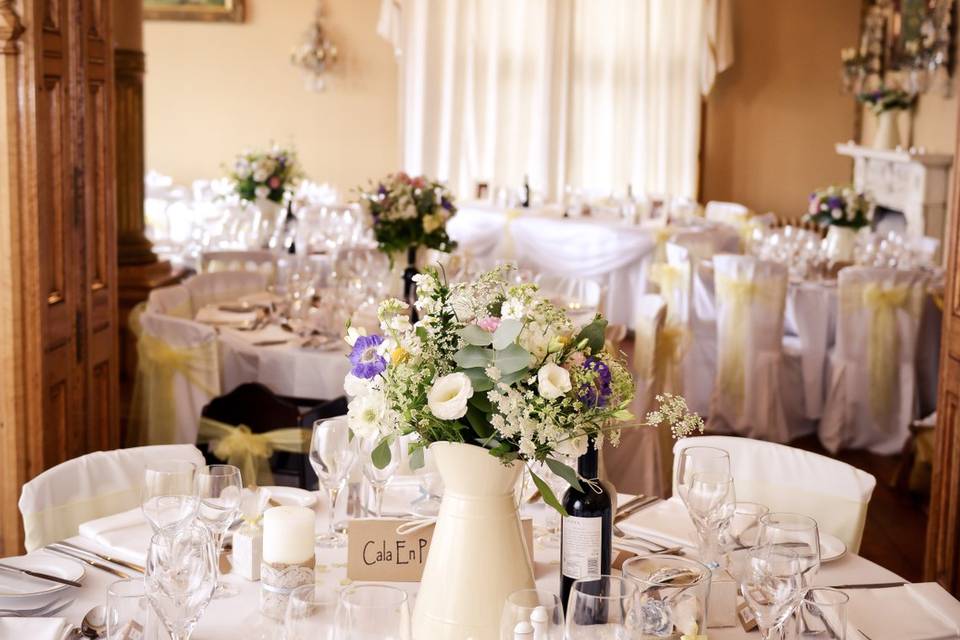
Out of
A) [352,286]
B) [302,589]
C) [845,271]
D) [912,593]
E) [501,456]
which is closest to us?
[302,589]

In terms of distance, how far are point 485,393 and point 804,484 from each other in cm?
130

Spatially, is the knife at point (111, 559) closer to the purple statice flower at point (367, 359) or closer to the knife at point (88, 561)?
the knife at point (88, 561)

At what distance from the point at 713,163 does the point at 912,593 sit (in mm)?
9133

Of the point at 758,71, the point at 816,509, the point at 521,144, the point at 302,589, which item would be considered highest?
the point at 758,71

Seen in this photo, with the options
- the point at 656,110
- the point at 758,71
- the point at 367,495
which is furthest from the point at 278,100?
the point at 367,495

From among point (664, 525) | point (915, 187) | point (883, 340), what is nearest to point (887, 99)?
point (915, 187)

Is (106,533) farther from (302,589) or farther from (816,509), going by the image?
(816,509)

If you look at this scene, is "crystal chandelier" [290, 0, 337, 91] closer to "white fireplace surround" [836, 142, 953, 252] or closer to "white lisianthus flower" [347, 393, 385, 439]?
"white fireplace surround" [836, 142, 953, 252]

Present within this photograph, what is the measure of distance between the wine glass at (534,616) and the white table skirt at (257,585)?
1.59 feet

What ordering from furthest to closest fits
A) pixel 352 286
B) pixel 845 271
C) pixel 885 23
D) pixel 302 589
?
pixel 885 23
pixel 845 271
pixel 352 286
pixel 302 589

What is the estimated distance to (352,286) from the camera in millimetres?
4762

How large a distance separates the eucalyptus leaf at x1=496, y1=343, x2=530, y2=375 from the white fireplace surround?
21.6 feet

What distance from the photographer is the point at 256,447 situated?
12.7 ft

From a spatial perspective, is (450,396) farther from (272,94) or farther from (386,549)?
(272,94)
